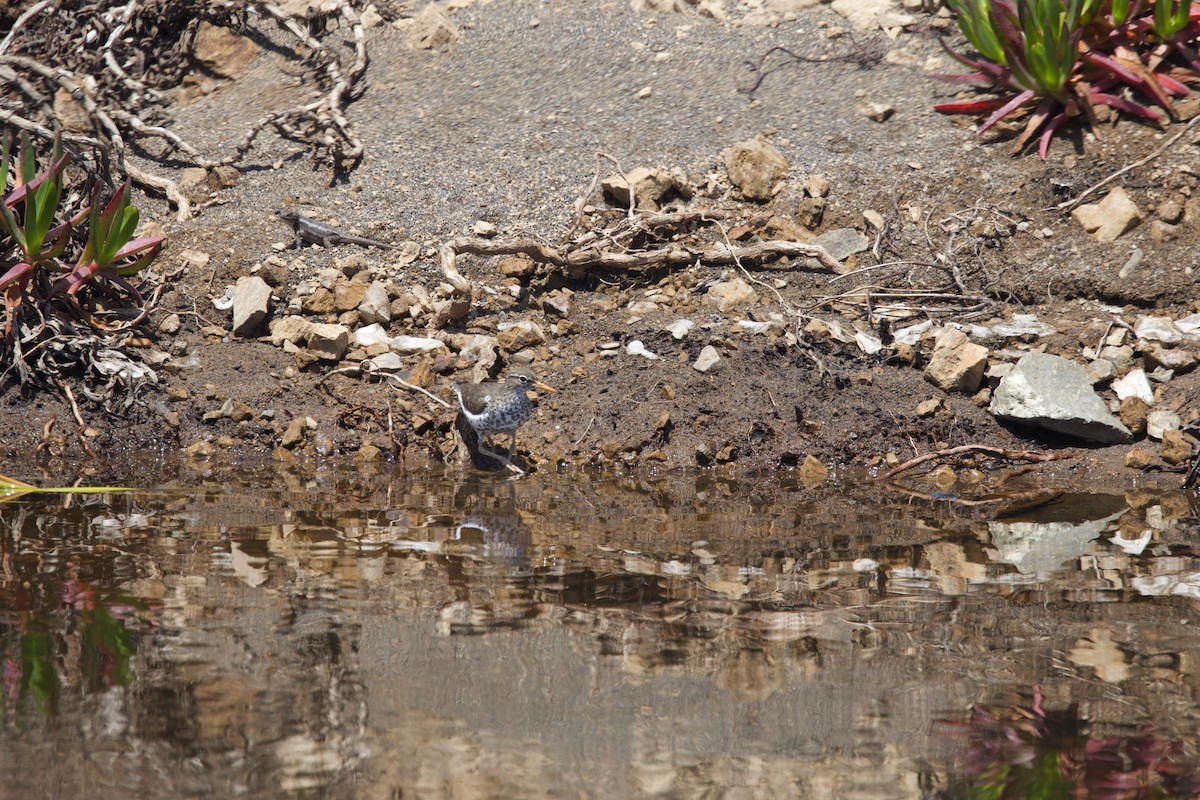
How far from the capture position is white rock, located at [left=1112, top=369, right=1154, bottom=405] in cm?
667

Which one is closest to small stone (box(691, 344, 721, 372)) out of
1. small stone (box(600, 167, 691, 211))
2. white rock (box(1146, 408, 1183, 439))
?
small stone (box(600, 167, 691, 211))

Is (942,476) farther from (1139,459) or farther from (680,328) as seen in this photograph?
(680,328)

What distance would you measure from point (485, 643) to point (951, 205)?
5.46 m

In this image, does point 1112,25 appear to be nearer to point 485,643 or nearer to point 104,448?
point 485,643

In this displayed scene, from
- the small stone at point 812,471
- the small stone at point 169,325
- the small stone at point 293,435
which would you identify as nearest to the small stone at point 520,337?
the small stone at point 293,435

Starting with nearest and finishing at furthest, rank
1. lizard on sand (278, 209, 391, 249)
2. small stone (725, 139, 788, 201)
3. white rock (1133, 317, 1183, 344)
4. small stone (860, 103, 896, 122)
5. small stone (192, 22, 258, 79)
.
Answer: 1. white rock (1133, 317, 1183, 344)
2. lizard on sand (278, 209, 391, 249)
3. small stone (725, 139, 788, 201)
4. small stone (860, 103, 896, 122)
5. small stone (192, 22, 258, 79)

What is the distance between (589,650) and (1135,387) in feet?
14.1

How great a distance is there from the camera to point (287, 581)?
4555mm

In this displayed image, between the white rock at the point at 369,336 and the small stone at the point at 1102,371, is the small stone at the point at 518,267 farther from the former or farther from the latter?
Result: the small stone at the point at 1102,371

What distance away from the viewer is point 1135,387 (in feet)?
22.0

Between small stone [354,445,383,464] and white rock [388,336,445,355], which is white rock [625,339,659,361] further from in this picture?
small stone [354,445,383,464]

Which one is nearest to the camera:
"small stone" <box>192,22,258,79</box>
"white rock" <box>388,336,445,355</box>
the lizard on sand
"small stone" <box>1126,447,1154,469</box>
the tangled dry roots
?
"small stone" <box>1126,447,1154,469</box>

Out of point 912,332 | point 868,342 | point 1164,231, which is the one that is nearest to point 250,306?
point 868,342

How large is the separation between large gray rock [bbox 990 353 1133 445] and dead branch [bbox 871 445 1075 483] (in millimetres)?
166
